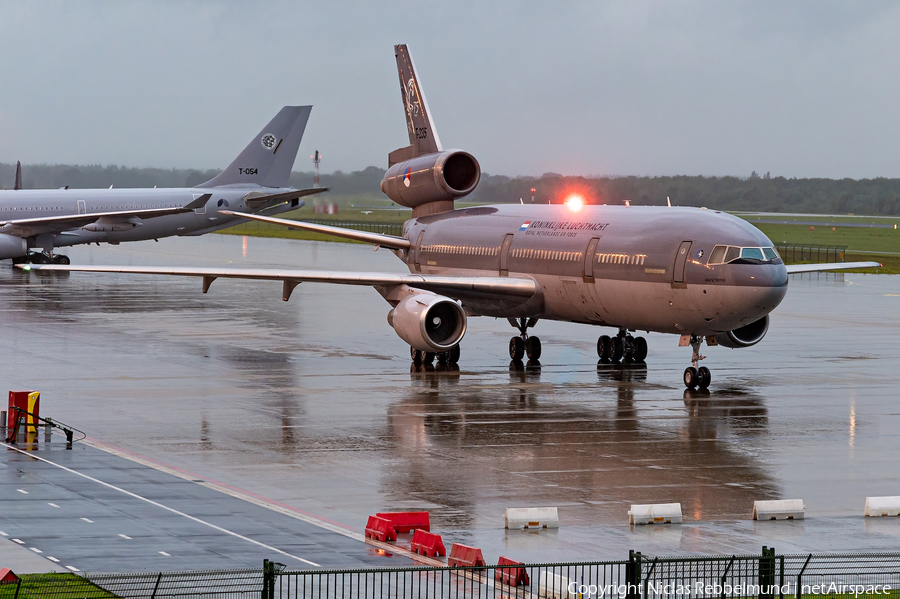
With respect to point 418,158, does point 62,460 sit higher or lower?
lower

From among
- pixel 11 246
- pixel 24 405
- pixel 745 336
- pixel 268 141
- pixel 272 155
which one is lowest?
pixel 24 405

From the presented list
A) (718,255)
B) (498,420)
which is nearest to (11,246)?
(498,420)

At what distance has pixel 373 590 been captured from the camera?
526 inches

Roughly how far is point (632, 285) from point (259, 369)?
32.4 feet

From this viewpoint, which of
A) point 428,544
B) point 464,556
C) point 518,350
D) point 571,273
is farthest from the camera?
point 518,350

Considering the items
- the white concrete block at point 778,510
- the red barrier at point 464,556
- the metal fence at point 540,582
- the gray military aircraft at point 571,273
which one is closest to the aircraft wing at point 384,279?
the gray military aircraft at point 571,273

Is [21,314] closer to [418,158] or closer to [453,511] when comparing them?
[418,158]

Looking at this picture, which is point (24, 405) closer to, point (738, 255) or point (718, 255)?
point (718, 255)

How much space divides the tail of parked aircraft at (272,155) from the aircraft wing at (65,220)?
263 inches

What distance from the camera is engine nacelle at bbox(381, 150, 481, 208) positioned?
125ft

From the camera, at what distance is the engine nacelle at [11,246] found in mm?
63766

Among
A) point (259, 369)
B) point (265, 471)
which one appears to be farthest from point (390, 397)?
point (265, 471)

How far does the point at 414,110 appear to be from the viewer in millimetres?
41031

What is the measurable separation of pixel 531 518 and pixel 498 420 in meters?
8.57
